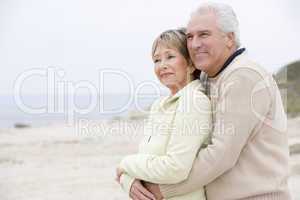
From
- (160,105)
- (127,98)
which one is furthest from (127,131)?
(160,105)

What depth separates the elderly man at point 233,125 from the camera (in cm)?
185

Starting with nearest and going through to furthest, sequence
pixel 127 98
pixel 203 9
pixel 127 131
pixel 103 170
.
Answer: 1. pixel 203 9
2. pixel 127 98
3. pixel 103 170
4. pixel 127 131

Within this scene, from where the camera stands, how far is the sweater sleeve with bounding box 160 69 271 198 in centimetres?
184

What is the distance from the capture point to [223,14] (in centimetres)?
195

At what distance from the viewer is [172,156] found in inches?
73.0

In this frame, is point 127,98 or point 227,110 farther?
point 127,98

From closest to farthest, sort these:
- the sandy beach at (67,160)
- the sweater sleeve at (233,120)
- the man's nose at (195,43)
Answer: the sweater sleeve at (233,120)
the man's nose at (195,43)
the sandy beach at (67,160)

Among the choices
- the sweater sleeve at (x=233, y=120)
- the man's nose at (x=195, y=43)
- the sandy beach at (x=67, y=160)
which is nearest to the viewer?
the sweater sleeve at (x=233, y=120)

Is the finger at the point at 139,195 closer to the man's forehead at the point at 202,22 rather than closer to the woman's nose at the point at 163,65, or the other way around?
the woman's nose at the point at 163,65

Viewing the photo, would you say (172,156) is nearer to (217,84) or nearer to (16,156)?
(217,84)

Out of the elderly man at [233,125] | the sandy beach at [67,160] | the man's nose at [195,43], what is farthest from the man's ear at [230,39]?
the sandy beach at [67,160]

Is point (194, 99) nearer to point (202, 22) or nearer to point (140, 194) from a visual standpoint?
point (202, 22)

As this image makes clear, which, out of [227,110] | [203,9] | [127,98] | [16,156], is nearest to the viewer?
[227,110]

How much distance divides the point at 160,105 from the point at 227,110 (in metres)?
0.30
